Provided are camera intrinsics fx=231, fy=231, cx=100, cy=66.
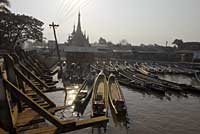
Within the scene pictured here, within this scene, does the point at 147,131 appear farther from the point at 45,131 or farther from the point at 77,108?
the point at 45,131

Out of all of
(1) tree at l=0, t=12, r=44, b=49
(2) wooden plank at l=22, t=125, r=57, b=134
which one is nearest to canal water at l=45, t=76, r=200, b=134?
(2) wooden plank at l=22, t=125, r=57, b=134

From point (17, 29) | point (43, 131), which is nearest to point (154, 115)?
point (43, 131)

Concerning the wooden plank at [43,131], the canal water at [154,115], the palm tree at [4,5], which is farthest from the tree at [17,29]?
the wooden plank at [43,131]

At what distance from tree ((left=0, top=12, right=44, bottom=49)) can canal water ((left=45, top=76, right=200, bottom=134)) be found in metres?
26.8

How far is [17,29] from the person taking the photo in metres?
56.5

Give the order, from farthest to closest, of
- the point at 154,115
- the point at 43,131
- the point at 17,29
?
the point at 17,29, the point at 154,115, the point at 43,131

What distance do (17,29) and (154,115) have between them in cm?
4350

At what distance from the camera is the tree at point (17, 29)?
166 feet

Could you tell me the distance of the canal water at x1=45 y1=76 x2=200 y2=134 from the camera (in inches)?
780

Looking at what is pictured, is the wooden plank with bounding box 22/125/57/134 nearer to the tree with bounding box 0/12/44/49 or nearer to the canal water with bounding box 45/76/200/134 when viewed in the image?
the canal water with bounding box 45/76/200/134

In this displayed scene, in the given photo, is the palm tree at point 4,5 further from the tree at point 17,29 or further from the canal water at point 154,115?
the canal water at point 154,115

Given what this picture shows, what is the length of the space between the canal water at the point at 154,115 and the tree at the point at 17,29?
88.0 ft

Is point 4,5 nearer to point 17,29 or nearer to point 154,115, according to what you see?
point 17,29

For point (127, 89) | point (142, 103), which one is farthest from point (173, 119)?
point (127, 89)
